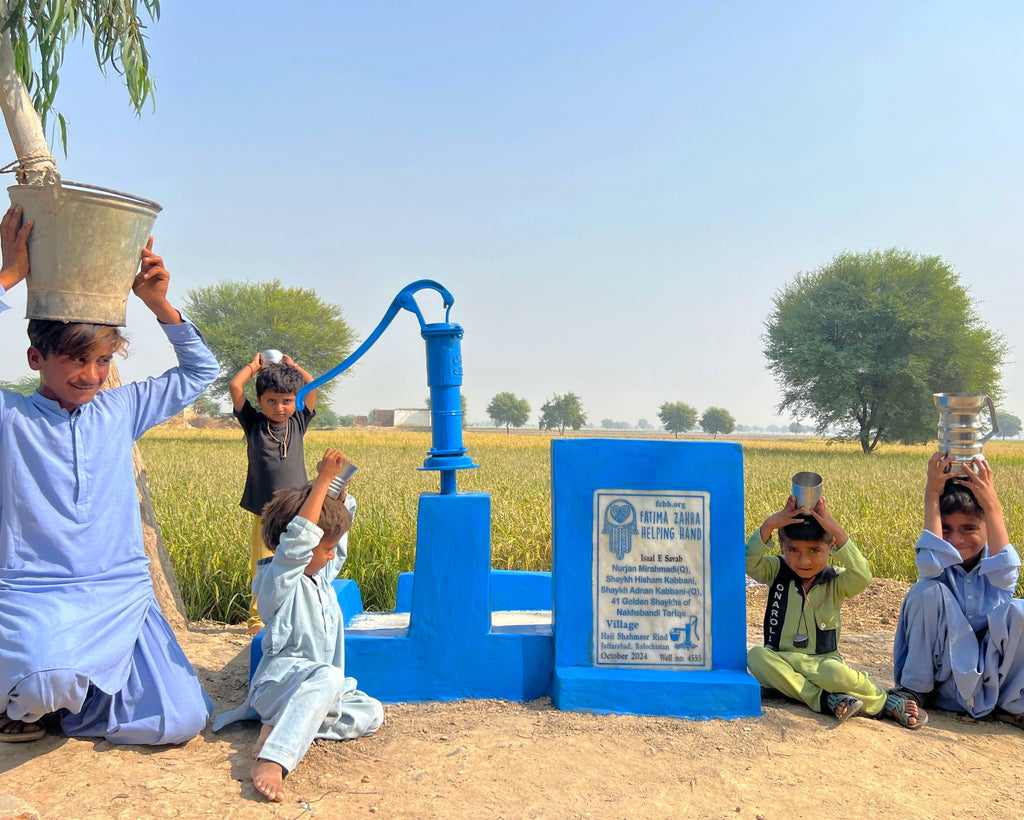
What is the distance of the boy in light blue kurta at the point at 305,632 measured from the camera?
302 centimetres

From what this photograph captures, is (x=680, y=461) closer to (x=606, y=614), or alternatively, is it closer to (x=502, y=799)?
(x=606, y=614)

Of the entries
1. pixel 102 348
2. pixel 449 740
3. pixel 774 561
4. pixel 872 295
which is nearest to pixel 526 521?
pixel 774 561

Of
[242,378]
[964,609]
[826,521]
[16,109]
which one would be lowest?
[964,609]

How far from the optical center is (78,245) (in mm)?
2854

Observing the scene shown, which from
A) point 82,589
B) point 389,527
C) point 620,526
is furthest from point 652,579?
point 389,527

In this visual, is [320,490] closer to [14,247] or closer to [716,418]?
[14,247]

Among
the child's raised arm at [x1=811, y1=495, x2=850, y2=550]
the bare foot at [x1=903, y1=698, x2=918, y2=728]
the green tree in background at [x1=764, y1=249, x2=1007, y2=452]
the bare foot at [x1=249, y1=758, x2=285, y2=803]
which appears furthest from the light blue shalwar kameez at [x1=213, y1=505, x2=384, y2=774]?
the green tree in background at [x1=764, y1=249, x2=1007, y2=452]

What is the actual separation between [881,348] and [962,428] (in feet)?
124

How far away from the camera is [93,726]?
10.4 ft

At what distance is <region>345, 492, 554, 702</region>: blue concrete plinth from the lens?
11.9ft

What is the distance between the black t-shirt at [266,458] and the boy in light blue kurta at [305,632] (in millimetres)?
1508

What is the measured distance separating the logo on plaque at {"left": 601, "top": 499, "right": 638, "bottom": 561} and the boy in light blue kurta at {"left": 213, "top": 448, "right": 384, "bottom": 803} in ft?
3.79

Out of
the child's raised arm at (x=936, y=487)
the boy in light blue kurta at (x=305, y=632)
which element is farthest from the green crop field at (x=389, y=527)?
the boy in light blue kurta at (x=305, y=632)

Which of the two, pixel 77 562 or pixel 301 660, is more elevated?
pixel 77 562
